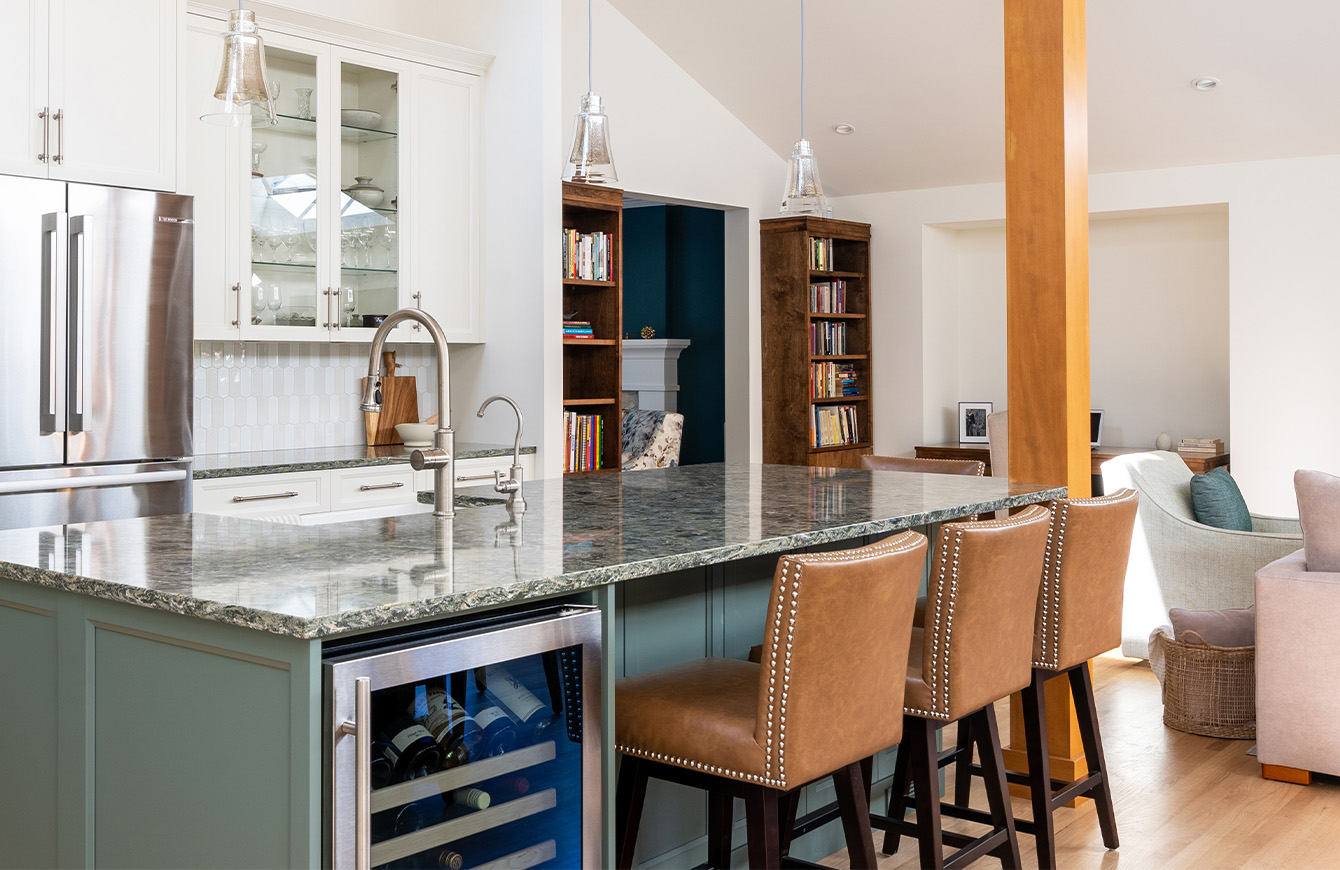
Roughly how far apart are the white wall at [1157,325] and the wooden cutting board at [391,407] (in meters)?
3.61

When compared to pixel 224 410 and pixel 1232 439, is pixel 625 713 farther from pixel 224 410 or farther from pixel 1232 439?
pixel 1232 439

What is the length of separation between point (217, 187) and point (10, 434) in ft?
4.28

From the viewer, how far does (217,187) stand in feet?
14.7

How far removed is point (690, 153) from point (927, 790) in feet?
16.1

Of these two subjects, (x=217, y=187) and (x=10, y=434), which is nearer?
(x=10, y=434)

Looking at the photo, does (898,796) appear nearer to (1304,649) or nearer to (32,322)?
(1304,649)

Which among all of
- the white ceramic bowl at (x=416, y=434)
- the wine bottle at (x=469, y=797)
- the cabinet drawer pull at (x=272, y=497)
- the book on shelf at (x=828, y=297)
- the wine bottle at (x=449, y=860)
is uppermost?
the book on shelf at (x=828, y=297)

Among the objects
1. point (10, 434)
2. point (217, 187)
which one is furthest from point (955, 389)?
point (10, 434)

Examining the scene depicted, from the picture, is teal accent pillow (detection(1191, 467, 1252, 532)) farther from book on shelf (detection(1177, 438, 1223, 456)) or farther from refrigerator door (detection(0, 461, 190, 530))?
refrigerator door (detection(0, 461, 190, 530))

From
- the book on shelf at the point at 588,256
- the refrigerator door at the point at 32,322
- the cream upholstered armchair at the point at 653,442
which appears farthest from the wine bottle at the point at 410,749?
the cream upholstered armchair at the point at 653,442

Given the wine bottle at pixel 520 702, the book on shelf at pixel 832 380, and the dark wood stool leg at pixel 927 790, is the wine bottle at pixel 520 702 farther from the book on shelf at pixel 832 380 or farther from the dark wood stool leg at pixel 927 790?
the book on shelf at pixel 832 380

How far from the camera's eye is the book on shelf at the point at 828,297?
24.5 ft

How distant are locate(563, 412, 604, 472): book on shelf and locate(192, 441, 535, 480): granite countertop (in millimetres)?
512

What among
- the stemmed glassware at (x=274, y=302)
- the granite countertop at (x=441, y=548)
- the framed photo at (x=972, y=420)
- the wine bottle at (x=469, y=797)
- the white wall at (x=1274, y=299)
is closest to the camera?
the granite countertop at (x=441, y=548)
